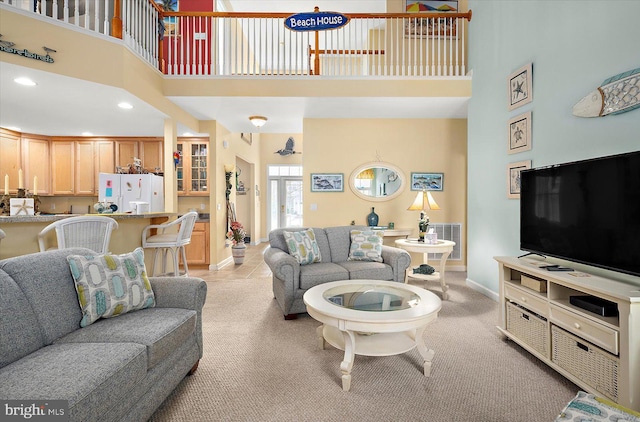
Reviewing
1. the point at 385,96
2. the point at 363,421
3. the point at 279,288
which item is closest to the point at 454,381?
the point at 363,421

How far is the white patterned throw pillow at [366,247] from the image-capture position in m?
3.69

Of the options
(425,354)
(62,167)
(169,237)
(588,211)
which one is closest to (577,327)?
(588,211)

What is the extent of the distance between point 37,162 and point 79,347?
19.6 ft

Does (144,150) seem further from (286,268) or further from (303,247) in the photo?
(286,268)

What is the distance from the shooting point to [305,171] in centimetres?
532

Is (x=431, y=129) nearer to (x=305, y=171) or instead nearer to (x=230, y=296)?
(x=305, y=171)

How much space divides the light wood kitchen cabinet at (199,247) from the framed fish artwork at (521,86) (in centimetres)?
489

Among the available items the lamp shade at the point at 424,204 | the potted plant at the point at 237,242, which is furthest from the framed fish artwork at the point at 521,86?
the potted plant at the point at 237,242

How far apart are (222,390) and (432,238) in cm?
309

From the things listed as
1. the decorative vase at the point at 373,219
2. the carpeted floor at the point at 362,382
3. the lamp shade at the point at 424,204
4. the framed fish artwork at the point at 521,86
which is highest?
the framed fish artwork at the point at 521,86

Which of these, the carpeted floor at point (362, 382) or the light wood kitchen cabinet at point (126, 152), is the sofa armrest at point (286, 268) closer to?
the carpeted floor at point (362, 382)

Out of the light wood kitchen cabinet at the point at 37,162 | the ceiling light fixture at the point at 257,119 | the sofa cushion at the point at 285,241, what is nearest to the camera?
the sofa cushion at the point at 285,241

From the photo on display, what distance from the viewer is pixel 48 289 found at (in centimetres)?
162

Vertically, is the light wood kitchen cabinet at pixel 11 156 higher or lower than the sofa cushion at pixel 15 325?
higher
